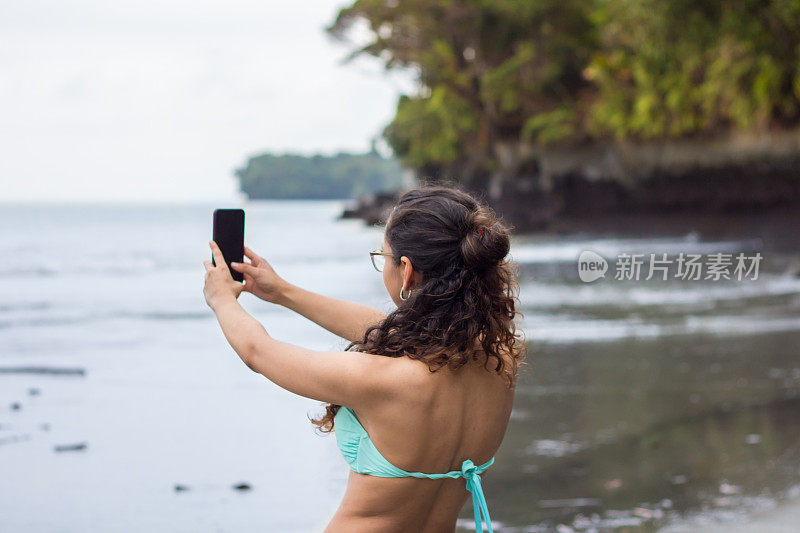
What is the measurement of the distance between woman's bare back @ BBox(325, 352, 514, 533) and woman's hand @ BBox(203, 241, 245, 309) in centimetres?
35

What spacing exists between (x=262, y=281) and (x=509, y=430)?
4.04 m

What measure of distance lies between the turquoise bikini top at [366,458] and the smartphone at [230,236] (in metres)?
0.38

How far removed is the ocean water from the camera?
433 cm

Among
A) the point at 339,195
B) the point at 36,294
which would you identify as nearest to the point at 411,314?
the point at 36,294

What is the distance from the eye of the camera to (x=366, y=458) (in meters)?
1.63

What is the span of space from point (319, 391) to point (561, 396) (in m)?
5.38

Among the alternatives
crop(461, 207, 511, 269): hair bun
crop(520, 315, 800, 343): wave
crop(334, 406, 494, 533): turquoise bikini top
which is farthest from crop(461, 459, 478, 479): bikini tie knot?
crop(520, 315, 800, 343): wave

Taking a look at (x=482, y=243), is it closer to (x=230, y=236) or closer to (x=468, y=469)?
(x=468, y=469)

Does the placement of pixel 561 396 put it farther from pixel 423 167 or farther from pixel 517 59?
pixel 423 167

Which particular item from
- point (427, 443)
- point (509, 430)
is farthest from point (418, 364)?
point (509, 430)

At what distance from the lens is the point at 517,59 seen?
2978 cm

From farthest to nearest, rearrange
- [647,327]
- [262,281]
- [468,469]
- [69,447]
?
[647,327], [69,447], [262,281], [468,469]

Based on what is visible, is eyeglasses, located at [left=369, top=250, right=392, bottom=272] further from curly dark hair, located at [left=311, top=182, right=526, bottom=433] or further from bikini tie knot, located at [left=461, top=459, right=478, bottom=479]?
bikini tie knot, located at [left=461, top=459, right=478, bottom=479]

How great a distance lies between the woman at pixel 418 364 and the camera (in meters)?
1.55
